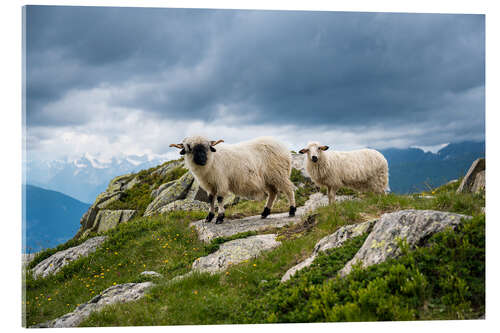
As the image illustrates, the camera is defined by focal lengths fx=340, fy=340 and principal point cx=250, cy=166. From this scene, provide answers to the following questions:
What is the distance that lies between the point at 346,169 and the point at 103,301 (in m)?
10.5

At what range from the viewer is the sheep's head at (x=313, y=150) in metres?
13.4

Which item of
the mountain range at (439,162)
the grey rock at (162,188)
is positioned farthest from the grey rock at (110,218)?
the mountain range at (439,162)

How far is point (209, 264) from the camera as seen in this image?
8.77 m

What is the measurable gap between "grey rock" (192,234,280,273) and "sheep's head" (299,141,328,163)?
4739 millimetres

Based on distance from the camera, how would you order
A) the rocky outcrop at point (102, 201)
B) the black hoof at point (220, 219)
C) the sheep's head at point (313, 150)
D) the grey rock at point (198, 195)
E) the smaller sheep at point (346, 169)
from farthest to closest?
the rocky outcrop at point (102, 201) < the grey rock at point (198, 195) < the smaller sheep at point (346, 169) < the sheep's head at point (313, 150) < the black hoof at point (220, 219)

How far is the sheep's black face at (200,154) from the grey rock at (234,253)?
309 centimetres

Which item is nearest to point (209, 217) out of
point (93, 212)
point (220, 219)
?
point (220, 219)

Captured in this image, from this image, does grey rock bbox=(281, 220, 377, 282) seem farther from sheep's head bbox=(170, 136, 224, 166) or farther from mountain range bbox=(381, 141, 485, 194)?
sheep's head bbox=(170, 136, 224, 166)

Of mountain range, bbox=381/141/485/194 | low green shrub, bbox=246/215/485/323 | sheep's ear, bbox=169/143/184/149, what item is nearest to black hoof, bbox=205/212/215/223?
sheep's ear, bbox=169/143/184/149

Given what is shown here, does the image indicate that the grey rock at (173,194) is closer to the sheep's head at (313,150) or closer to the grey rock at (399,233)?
the sheep's head at (313,150)

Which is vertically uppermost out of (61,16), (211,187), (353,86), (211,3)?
(211,3)
